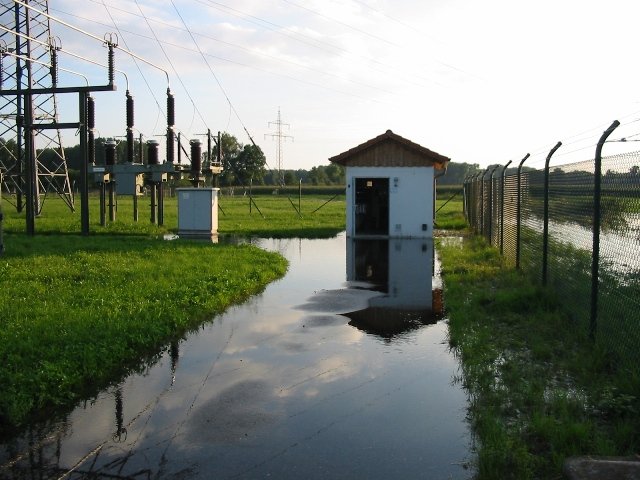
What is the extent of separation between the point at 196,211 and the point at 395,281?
11.7 metres

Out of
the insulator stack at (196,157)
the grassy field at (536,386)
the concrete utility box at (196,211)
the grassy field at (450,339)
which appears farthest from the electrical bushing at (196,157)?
the grassy field at (536,386)

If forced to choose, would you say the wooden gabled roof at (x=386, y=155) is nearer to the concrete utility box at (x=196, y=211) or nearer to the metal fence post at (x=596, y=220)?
the concrete utility box at (x=196, y=211)

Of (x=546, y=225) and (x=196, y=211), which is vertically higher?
(x=196, y=211)

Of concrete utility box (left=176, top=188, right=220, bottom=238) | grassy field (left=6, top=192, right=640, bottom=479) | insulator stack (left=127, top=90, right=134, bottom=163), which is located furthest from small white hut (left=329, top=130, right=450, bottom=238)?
grassy field (left=6, top=192, right=640, bottom=479)

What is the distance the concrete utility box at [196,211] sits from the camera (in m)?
23.2

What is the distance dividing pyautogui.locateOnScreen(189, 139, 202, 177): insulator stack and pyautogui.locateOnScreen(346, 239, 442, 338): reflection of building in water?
6605mm

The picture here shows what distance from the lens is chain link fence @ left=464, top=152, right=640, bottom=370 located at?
6.10 m

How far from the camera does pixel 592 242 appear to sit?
7246mm

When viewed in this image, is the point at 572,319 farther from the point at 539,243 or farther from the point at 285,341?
the point at 285,341

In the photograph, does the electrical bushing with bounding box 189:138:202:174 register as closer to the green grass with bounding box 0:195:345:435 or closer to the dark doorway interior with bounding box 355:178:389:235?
the green grass with bounding box 0:195:345:435

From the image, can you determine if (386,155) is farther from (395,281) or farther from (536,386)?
(536,386)

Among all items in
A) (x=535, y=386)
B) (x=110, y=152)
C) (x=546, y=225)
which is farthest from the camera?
(x=110, y=152)

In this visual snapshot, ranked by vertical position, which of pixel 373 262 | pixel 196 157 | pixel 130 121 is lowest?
pixel 373 262

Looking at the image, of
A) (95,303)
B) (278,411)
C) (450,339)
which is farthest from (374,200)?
(278,411)
